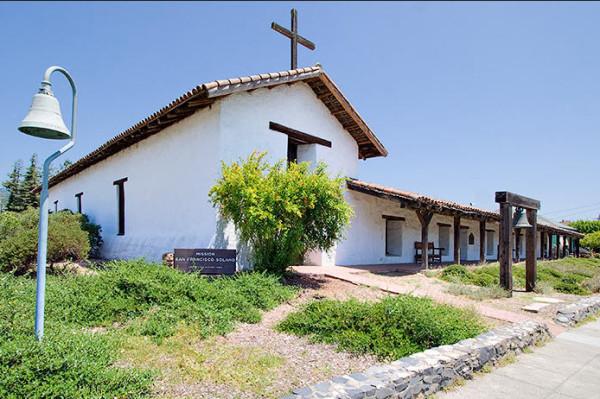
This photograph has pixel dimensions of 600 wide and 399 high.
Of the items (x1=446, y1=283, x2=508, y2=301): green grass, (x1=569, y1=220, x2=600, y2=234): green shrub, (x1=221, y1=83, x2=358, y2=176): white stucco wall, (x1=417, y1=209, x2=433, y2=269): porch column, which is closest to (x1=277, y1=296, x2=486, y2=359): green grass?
(x1=446, y1=283, x2=508, y2=301): green grass

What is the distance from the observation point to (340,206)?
28.7ft

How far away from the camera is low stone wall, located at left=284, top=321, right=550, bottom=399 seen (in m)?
3.55

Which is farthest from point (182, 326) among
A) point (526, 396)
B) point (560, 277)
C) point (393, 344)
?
point (560, 277)

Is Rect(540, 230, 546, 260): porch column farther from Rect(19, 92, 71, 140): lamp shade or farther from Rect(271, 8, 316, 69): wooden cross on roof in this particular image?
Rect(19, 92, 71, 140): lamp shade

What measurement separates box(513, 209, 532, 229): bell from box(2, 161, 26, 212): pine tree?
1436 inches

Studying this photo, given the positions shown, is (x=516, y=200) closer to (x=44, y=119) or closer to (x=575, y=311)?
(x=575, y=311)

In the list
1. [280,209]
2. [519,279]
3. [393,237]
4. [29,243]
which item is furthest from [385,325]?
[393,237]

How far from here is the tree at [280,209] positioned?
8.27 metres

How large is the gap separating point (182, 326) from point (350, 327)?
7.92ft

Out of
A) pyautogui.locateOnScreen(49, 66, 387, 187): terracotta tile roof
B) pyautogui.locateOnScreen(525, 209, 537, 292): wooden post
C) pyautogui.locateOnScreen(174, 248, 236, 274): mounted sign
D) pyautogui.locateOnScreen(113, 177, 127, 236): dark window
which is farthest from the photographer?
pyautogui.locateOnScreen(113, 177, 127, 236): dark window

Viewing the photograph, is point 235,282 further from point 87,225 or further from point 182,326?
point 87,225

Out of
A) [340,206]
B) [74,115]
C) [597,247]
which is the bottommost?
[597,247]

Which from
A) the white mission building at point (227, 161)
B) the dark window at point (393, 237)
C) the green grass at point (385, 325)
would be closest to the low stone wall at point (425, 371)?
the green grass at point (385, 325)

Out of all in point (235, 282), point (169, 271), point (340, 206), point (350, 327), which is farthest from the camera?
point (340, 206)
